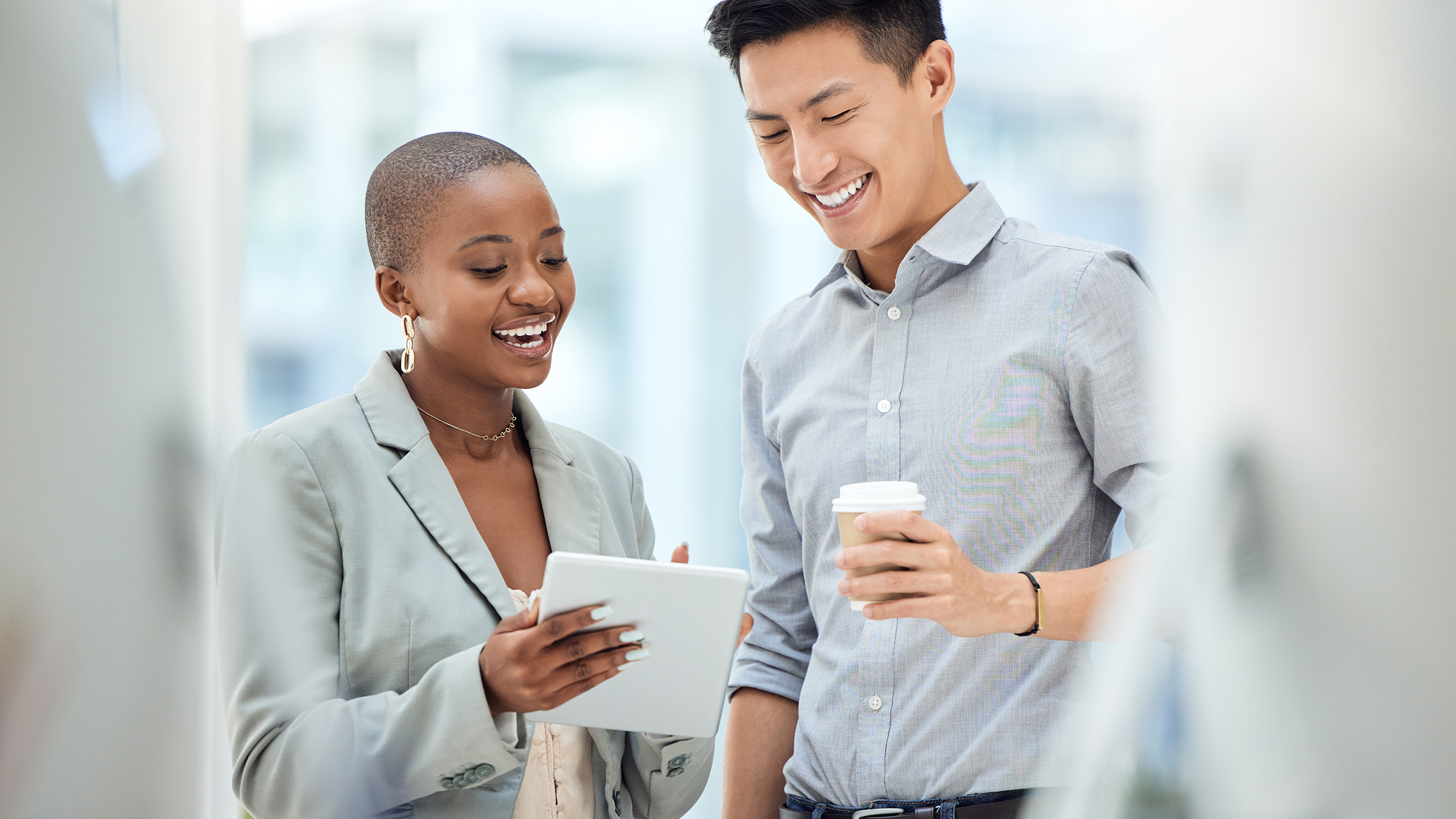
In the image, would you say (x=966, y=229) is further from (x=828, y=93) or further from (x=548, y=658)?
(x=548, y=658)

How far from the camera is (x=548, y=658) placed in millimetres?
790

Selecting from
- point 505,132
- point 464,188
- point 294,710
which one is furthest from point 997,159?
point 505,132

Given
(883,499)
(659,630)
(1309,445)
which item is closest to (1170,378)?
(1309,445)

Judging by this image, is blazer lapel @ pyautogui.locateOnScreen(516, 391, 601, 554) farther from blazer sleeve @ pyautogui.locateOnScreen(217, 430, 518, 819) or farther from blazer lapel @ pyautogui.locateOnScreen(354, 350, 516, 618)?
blazer sleeve @ pyautogui.locateOnScreen(217, 430, 518, 819)

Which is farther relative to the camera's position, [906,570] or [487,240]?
[487,240]

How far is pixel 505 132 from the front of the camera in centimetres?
225

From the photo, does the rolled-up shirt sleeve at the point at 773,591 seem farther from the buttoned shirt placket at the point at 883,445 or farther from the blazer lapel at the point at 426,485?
the blazer lapel at the point at 426,485

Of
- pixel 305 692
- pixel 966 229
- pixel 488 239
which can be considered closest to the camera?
pixel 305 692

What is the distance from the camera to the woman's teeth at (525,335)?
42.1 inches

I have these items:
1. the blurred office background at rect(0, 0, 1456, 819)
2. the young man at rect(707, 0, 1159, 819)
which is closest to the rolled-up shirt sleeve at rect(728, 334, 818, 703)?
the young man at rect(707, 0, 1159, 819)

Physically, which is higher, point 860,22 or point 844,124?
point 860,22

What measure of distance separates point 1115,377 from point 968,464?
0.16m

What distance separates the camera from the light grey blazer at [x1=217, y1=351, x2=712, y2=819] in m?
0.74

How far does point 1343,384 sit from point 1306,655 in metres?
0.11
